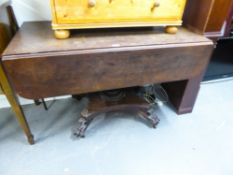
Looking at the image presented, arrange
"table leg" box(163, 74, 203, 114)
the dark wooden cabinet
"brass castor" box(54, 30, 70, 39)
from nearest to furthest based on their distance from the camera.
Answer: "brass castor" box(54, 30, 70, 39) → the dark wooden cabinet → "table leg" box(163, 74, 203, 114)

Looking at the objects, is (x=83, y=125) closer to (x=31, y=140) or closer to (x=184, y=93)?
(x=31, y=140)

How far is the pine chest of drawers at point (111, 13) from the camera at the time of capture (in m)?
0.93

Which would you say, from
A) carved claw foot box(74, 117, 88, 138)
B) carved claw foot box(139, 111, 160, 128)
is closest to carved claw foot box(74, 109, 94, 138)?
carved claw foot box(74, 117, 88, 138)

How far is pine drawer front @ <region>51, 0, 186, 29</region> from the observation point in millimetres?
928

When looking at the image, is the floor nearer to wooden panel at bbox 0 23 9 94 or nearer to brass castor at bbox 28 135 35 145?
brass castor at bbox 28 135 35 145

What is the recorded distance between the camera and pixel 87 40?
39.2 inches

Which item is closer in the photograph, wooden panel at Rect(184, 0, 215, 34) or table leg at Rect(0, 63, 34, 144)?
table leg at Rect(0, 63, 34, 144)

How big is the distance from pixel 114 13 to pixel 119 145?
867mm

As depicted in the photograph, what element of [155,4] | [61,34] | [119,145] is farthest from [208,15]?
[119,145]

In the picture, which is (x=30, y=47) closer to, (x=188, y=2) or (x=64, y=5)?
(x=64, y=5)

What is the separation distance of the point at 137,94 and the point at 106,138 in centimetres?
42

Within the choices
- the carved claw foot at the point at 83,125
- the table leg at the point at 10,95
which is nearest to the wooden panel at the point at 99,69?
the table leg at the point at 10,95

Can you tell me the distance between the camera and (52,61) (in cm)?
88

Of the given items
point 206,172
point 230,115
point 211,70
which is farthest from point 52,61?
point 211,70
